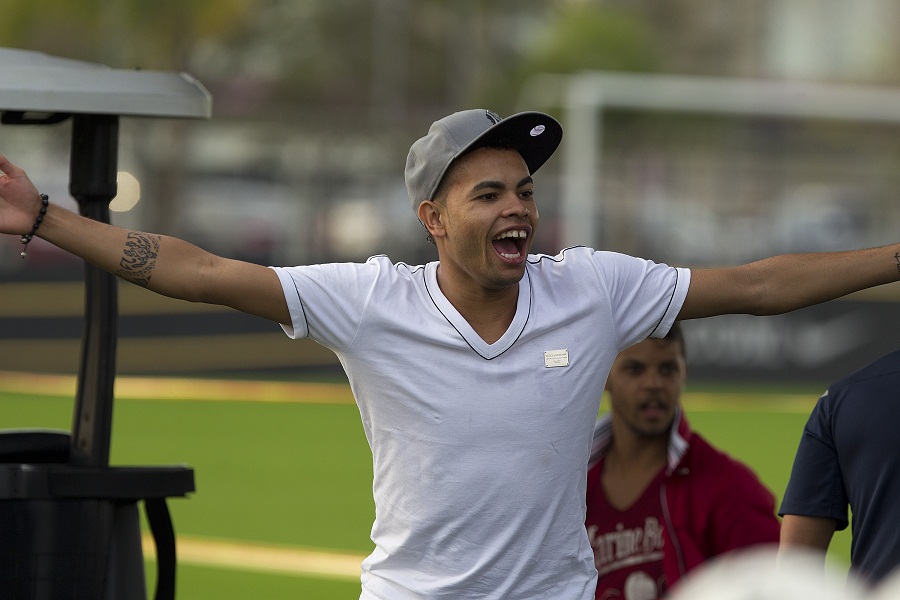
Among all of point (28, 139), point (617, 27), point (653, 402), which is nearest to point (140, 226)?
point (28, 139)

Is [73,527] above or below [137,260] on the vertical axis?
below

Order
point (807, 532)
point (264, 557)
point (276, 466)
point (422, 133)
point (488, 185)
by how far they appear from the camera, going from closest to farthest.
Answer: point (807, 532) < point (488, 185) < point (264, 557) < point (276, 466) < point (422, 133)

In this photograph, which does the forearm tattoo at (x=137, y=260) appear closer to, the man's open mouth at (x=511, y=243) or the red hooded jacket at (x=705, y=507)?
the man's open mouth at (x=511, y=243)

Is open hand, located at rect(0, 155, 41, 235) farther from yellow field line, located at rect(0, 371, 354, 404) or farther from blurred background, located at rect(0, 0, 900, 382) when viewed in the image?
blurred background, located at rect(0, 0, 900, 382)

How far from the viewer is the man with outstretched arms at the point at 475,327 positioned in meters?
3.76

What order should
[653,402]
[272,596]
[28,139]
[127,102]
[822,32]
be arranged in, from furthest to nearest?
[822,32] < [28,139] < [272,596] < [653,402] < [127,102]

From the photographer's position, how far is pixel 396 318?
12.7 feet

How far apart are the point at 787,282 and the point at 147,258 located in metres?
1.75

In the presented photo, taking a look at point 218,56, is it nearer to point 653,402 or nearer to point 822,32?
point 822,32

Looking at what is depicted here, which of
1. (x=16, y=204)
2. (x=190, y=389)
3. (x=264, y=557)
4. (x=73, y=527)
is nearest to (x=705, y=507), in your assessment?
(x=73, y=527)

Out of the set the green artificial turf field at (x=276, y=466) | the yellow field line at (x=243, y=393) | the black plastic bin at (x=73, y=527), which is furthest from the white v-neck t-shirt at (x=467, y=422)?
the yellow field line at (x=243, y=393)

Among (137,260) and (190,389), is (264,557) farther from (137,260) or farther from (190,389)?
(190,389)

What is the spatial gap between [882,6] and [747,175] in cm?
2732

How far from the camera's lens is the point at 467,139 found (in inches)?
155
